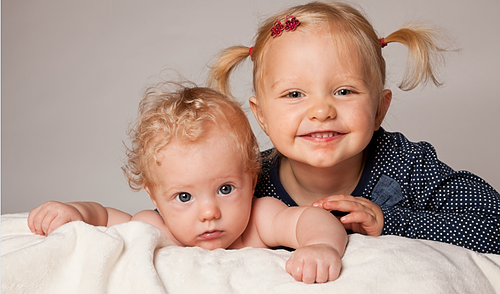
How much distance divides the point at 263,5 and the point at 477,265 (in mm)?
1890

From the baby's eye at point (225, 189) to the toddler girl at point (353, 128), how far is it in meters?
0.28

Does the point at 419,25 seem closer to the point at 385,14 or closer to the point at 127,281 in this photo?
the point at 385,14

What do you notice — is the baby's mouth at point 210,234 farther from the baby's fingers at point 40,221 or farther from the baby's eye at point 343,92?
the baby's eye at point 343,92

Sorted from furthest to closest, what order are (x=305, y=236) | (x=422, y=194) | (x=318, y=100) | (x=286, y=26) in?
(x=422, y=194) → (x=286, y=26) → (x=318, y=100) → (x=305, y=236)

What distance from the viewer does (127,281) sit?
1.11m

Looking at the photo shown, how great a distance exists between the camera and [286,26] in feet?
5.47

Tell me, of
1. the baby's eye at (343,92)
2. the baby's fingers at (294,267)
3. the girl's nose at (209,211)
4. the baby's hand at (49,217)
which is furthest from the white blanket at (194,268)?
the baby's eye at (343,92)

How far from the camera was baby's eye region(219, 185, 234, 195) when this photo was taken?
1.47 m

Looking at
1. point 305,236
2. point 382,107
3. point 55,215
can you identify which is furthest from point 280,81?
point 55,215

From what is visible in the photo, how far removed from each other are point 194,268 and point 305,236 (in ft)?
1.07

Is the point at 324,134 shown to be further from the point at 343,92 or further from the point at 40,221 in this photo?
the point at 40,221

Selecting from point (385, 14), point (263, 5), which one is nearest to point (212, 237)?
point (263, 5)

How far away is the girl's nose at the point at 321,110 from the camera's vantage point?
1.54 meters

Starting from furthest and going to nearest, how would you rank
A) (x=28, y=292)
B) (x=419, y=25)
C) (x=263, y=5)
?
(x=263, y=5) < (x=419, y=25) < (x=28, y=292)
